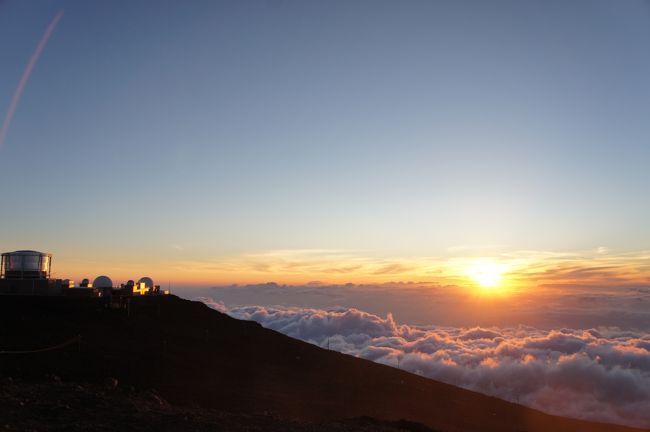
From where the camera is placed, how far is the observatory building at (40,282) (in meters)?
42.3

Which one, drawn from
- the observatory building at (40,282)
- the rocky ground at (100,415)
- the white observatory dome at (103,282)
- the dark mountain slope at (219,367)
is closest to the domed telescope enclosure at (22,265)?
the observatory building at (40,282)

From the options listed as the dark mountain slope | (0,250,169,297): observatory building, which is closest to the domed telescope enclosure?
(0,250,169,297): observatory building

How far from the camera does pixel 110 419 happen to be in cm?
1520

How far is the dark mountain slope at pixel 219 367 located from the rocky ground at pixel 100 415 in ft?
15.9

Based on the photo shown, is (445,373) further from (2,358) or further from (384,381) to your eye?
(2,358)

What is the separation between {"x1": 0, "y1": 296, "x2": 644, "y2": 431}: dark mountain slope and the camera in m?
26.3

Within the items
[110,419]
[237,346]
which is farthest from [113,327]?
[110,419]

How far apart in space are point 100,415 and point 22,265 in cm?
3698

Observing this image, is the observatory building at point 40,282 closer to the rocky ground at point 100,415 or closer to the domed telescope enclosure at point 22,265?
the domed telescope enclosure at point 22,265

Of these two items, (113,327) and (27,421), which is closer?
(27,421)

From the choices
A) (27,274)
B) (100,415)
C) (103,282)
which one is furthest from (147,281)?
(100,415)

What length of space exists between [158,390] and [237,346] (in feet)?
51.9

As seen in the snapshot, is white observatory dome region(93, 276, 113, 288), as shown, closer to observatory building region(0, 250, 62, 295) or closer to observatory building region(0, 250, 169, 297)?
observatory building region(0, 250, 169, 297)

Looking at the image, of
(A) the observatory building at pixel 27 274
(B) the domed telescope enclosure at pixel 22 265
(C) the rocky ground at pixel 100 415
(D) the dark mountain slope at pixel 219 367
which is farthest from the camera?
(B) the domed telescope enclosure at pixel 22 265
